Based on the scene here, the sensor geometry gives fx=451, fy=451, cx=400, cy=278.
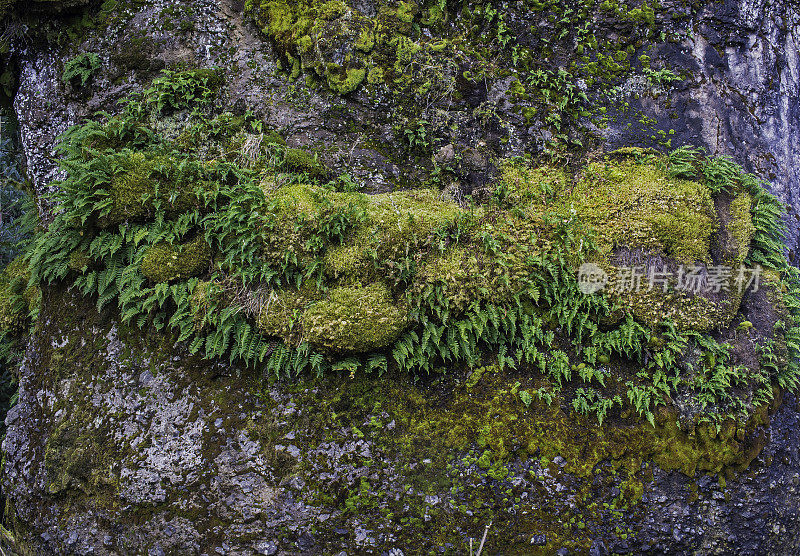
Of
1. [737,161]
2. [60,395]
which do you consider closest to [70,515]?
[60,395]

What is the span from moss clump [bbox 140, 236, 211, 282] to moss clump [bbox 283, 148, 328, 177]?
1.72 m

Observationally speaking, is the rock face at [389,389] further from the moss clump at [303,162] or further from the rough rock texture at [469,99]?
the moss clump at [303,162]

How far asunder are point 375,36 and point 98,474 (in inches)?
298

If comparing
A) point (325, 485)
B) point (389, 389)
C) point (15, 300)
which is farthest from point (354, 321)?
point (15, 300)

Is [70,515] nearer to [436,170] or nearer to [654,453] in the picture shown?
[436,170]

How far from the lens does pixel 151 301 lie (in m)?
6.10

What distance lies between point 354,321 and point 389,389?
1.12 m

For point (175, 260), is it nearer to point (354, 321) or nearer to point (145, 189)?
point (145, 189)

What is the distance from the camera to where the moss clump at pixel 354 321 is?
5.84 m

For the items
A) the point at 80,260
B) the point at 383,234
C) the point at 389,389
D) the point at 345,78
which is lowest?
the point at 389,389

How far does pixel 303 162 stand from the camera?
6844 millimetres

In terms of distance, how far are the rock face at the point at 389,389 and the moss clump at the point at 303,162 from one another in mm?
264

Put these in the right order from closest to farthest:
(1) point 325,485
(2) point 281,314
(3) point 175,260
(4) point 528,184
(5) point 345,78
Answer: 1. (1) point 325,485
2. (2) point 281,314
3. (3) point 175,260
4. (4) point 528,184
5. (5) point 345,78

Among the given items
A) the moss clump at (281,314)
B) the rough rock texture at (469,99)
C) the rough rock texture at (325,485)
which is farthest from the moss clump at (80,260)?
the moss clump at (281,314)
